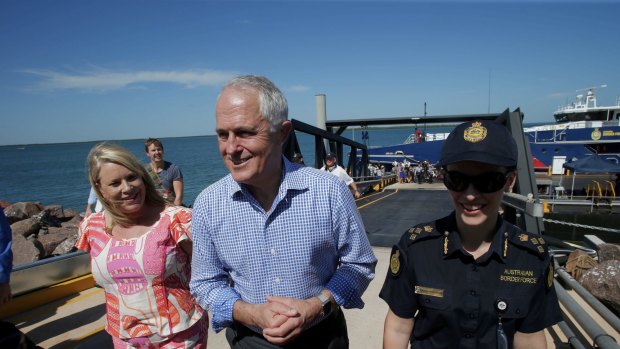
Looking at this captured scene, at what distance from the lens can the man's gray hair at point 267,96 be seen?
148 cm

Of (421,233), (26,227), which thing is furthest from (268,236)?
(26,227)

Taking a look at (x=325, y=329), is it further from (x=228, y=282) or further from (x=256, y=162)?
(x=256, y=162)

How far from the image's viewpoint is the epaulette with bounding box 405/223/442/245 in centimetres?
153

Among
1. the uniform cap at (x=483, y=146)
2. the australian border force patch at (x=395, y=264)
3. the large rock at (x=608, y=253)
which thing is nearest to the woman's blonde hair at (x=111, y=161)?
the australian border force patch at (x=395, y=264)

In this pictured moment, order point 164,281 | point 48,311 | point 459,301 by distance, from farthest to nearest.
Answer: point 48,311 → point 164,281 → point 459,301

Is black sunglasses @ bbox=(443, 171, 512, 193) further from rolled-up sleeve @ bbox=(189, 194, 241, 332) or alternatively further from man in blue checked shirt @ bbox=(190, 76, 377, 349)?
rolled-up sleeve @ bbox=(189, 194, 241, 332)

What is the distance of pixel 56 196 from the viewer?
101ft

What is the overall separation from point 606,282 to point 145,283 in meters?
4.26

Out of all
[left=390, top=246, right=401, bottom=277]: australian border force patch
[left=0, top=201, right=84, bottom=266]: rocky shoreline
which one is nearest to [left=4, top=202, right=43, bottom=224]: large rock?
[left=0, top=201, right=84, bottom=266]: rocky shoreline

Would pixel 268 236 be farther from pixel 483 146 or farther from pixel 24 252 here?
pixel 24 252

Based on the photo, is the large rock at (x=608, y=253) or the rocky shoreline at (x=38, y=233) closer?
the large rock at (x=608, y=253)

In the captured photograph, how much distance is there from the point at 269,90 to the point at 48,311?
385 centimetres

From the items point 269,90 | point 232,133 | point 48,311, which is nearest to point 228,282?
point 232,133

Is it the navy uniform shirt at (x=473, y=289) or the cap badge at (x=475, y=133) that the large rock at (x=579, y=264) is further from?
the cap badge at (x=475, y=133)
